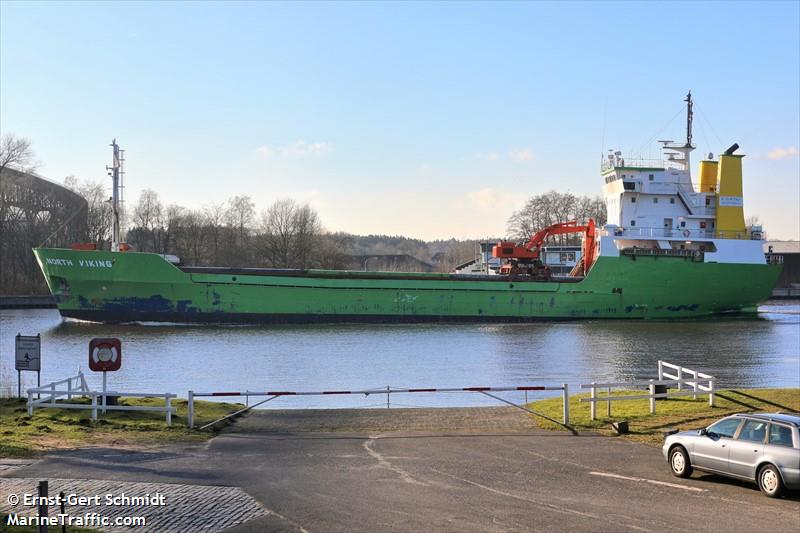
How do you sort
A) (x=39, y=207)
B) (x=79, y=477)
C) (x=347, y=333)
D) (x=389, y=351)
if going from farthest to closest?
(x=39, y=207), (x=347, y=333), (x=389, y=351), (x=79, y=477)

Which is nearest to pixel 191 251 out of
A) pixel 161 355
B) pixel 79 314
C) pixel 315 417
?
pixel 79 314

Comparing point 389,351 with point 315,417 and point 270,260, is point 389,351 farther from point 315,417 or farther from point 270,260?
point 270,260

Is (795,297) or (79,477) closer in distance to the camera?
(79,477)

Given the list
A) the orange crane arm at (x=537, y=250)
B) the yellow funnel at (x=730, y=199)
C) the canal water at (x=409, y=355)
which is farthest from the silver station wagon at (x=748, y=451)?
the yellow funnel at (x=730, y=199)

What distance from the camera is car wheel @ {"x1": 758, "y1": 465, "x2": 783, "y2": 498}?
918cm

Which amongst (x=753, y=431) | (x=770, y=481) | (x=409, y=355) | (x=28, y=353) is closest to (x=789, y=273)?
(x=409, y=355)

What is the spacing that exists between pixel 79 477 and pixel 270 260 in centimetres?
8491

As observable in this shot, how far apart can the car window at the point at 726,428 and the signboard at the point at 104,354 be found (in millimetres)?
10966

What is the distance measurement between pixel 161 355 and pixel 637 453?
24.7 m

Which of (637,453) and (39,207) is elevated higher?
(39,207)

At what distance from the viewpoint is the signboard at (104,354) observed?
14.9 meters

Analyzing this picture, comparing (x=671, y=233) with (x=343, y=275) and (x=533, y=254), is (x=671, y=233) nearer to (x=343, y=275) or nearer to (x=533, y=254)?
(x=533, y=254)

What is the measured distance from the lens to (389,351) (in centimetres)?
3450

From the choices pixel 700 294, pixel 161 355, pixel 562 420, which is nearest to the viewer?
pixel 562 420
